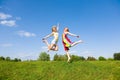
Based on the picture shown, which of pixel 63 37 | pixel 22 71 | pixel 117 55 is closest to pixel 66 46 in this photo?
pixel 63 37

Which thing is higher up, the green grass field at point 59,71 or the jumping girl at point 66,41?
the jumping girl at point 66,41

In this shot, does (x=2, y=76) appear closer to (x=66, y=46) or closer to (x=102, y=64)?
(x=66, y=46)

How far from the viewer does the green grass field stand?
51.8 ft

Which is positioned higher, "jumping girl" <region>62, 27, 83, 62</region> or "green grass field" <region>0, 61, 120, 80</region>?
"jumping girl" <region>62, 27, 83, 62</region>

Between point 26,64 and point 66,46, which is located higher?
point 66,46

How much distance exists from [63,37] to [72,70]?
312cm

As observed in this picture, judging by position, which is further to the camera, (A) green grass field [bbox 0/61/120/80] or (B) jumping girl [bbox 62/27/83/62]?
(B) jumping girl [bbox 62/27/83/62]

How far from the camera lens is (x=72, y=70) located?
1661 centimetres

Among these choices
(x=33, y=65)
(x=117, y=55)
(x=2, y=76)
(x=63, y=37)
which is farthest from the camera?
(x=117, y=55)

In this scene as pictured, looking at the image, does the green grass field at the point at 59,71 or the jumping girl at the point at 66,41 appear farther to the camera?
the jumping girl at the point at 66,41

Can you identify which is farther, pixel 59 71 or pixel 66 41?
pixel 66 41

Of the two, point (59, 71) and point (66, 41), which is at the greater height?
point (66, 41)

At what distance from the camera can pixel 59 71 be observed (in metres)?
16.5

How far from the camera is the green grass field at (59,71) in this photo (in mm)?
15780
